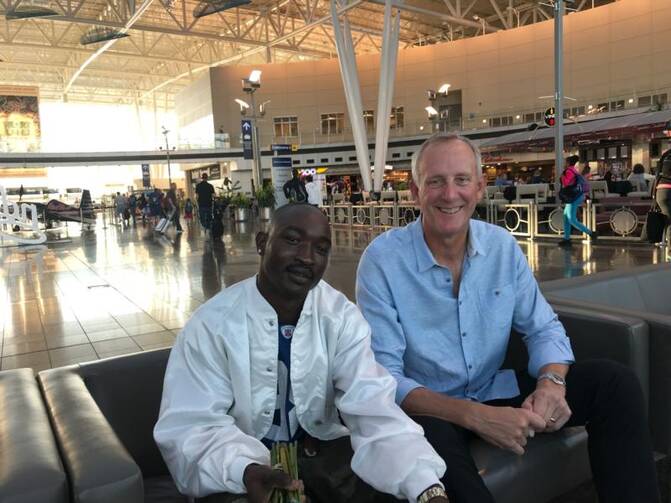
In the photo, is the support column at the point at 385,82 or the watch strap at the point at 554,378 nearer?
the watch strap at the point at 554,378

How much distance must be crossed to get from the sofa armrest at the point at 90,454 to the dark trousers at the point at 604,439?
892 millimetres

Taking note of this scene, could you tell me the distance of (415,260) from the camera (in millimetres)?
2178

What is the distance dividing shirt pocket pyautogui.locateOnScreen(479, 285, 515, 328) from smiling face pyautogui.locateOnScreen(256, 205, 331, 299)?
31.7 inches

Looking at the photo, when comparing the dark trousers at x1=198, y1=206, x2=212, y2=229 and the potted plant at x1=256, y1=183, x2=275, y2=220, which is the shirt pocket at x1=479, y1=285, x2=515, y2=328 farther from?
the potted plant at x1=256, y1=183, x2=275, y2=220

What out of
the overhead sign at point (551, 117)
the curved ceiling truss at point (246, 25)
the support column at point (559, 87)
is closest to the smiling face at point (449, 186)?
the support column at point (559, 87)

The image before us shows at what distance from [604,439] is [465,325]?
22.9 inches

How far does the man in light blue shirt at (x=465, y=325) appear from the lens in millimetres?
1947

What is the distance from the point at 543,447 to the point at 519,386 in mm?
285

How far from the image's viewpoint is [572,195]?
11031 millimetres

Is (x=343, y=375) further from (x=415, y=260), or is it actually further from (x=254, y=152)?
(x=254, y=152)

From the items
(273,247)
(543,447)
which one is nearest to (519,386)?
(543,447)

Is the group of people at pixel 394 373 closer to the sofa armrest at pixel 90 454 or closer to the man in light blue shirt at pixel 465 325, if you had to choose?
the man in light blue shirt at pixel 465 325

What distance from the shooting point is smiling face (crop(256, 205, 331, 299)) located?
1.62 metres

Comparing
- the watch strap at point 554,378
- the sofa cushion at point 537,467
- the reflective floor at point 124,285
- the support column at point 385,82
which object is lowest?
the reflective floor at point 124,285
